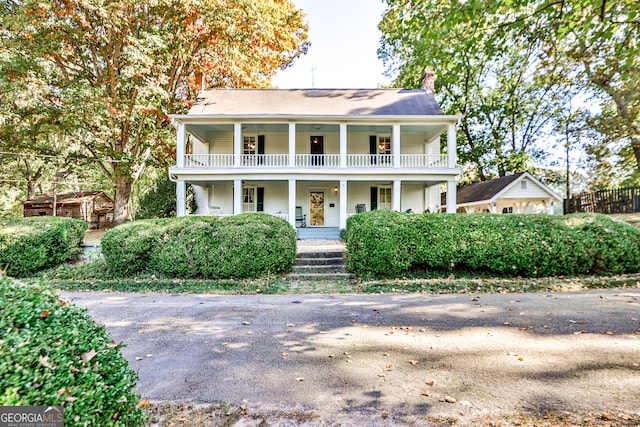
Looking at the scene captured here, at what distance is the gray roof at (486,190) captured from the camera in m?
17.4

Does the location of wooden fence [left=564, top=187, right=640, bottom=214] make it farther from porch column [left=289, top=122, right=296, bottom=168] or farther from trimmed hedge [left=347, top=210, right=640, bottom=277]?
porch column [left=289, top=122, right=296, bottom=168]

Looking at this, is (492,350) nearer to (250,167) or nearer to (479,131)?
(250,167)

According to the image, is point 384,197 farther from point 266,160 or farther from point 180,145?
point 180,145

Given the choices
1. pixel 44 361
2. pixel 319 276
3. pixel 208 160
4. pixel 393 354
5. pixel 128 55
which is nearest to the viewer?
pixel 44 361

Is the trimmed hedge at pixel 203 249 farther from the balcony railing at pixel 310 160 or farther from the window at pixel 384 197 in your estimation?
the window at pixel 384 197

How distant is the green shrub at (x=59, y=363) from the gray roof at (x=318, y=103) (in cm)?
1308

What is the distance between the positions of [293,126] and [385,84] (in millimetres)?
18200

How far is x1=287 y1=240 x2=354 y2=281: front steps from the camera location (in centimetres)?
747

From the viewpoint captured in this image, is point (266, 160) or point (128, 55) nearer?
point (128, 55)

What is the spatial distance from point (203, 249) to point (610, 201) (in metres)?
20.1

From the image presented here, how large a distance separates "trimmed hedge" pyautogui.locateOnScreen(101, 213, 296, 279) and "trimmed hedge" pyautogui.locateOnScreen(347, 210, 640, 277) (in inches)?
82.5

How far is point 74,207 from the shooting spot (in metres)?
21.3

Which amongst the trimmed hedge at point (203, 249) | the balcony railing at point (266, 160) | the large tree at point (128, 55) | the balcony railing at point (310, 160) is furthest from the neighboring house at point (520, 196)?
the large tree at point (128, 55)

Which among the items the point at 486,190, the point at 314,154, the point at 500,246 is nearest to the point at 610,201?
the point at 486,190
